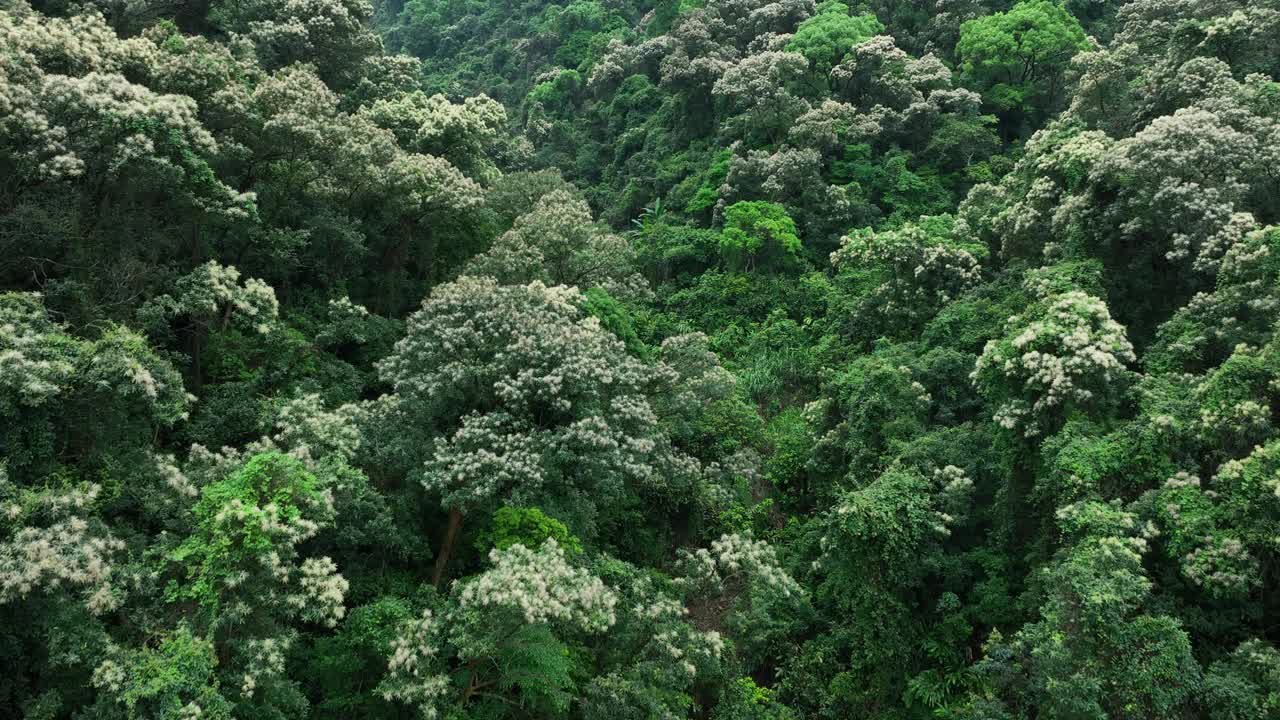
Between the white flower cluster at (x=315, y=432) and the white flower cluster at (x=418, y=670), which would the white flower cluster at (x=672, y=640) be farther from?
the white flower cluster at (x=315, y=432)

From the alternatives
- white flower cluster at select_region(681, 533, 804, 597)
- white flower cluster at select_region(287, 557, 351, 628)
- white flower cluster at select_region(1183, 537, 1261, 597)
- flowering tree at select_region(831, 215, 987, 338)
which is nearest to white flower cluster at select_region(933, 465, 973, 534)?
white flower cluster at select_region(681, 533, 804, 597)

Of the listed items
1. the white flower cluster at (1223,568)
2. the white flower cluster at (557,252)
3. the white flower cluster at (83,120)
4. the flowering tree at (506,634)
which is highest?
the white flower cluster at (557,252)

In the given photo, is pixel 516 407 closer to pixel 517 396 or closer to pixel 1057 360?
pixel 517 396

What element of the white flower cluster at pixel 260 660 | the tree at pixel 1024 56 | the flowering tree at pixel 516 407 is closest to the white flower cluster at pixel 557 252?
the flowering tree at pixel 516 407

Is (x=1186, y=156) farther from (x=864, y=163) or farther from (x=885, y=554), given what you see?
(x=864, y=163)

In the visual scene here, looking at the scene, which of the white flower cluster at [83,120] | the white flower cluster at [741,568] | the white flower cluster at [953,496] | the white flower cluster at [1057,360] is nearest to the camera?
the white flower cluster at [1057,360]

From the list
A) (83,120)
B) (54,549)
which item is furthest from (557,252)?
(54,549)

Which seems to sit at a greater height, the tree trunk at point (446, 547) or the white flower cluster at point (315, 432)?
the white flower cluster at point (315, 432)
